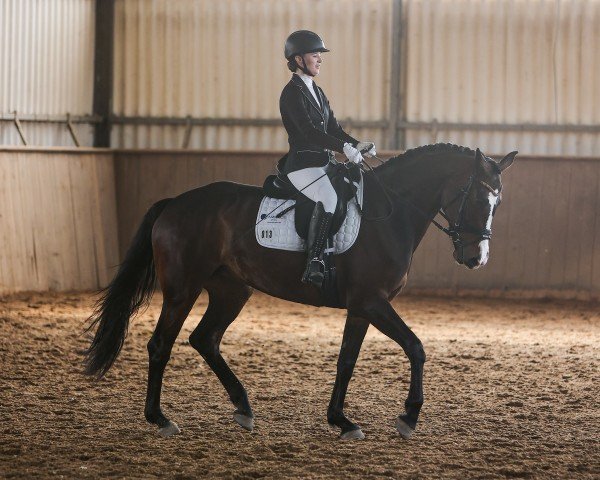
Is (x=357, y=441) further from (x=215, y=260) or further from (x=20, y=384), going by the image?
(x=20, y=384)

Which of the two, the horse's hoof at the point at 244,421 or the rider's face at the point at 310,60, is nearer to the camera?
the horse's hoof at the point at 244,421

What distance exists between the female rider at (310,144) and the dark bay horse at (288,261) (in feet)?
0.54

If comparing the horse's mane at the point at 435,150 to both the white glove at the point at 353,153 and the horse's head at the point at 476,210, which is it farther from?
the white glove at the point at 353,153

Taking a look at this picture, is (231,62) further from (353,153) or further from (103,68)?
(353,153)

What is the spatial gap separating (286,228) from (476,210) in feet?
3.45

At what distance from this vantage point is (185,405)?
6.06 m

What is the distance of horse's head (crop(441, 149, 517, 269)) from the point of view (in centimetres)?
534

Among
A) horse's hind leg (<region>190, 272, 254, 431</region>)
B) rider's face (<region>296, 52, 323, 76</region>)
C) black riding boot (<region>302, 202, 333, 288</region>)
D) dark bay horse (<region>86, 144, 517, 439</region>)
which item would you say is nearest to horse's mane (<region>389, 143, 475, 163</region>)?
dark bay horse (<region>86, 144, 517, 439</region>)

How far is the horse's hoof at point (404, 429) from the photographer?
5.27 metres

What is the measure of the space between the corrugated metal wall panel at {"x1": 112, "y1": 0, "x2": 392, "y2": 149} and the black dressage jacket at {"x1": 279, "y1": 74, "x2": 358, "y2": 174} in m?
6.94


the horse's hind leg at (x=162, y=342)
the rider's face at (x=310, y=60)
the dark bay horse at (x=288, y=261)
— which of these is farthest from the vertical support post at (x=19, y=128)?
the rider's face at (x=310, y=60)

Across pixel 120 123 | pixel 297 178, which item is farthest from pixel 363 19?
pixel 297 178

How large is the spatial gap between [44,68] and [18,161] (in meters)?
1.54

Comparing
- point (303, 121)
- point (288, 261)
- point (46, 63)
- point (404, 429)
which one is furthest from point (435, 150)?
point (46, 63)
